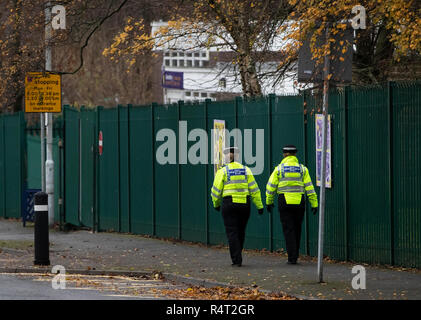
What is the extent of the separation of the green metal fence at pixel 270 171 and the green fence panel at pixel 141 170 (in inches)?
0.8

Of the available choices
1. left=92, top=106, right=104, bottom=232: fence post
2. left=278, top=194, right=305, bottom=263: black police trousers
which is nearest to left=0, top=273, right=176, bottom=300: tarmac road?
left=278, top=194, right=305, bottom=263: black police trousers

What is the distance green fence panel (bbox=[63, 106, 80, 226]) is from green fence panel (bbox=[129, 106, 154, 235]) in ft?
7.15

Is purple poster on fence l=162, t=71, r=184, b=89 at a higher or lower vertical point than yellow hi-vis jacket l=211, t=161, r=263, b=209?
higher

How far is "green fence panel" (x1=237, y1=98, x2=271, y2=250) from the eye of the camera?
16.8 meters

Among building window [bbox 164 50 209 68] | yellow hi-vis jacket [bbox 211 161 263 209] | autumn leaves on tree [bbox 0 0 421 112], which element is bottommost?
yellow hi-vis jacket [bbox 211 161 263 209]

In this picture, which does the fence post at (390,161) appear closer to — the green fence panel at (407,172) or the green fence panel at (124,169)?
the green fence panel at (407,172)

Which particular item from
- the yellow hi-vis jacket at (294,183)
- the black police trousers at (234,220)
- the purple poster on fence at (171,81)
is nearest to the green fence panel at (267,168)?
the yellow hi-vis jacket at (294,183)

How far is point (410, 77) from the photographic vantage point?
1738 centimetres

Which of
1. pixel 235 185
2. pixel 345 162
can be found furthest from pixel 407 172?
pixel 235 185

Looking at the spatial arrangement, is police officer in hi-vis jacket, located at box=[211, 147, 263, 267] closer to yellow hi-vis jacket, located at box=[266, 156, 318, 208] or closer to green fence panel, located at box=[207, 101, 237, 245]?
yellow hi-vis jacket, located at box=[266, 156, 318, 208]

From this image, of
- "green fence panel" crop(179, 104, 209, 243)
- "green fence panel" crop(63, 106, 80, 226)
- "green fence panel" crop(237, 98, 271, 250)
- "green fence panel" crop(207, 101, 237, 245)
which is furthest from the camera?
"green fence panel" crop(63, 106, 80, 226)

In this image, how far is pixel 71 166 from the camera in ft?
75.1

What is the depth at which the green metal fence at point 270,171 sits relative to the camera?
13.9m

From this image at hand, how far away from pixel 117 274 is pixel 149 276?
536 millimetres
